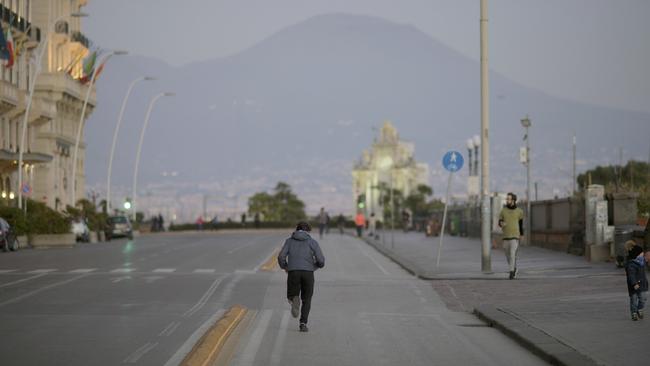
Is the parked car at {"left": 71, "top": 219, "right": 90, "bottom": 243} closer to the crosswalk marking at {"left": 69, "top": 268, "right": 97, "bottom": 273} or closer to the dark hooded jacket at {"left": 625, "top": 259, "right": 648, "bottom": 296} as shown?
the crosswalk marking at {"left": 69, "top": 268, "right": 97, "bottom": 273}

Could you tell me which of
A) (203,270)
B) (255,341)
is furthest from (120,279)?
(255,341)

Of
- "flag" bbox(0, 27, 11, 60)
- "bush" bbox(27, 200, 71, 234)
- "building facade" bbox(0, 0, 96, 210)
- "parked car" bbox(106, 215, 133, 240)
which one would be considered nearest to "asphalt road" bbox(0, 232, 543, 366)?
"bush" bbox(27, 200, 71, 234)

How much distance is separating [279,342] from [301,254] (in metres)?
2.26

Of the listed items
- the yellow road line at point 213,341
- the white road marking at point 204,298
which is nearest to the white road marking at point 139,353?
the yellow road line at point 213,341

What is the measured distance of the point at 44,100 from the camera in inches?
3659

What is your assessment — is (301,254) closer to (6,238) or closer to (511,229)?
(511,229)

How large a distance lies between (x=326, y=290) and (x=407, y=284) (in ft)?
10.2

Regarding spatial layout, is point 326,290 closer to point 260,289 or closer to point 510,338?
point 260,289

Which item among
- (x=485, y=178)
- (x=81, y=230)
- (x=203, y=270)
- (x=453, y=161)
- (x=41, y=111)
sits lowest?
(x=203, y=270)

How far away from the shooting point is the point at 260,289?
26781 mm

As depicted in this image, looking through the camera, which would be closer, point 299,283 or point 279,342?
point 279,342

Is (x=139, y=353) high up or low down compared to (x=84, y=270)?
down

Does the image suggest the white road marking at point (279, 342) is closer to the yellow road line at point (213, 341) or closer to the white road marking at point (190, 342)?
the yellow road line at point (213, 341)

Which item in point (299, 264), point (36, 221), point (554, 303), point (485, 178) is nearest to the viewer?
point (299, 264)
